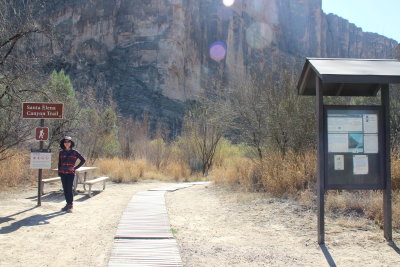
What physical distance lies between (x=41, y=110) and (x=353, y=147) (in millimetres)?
6498

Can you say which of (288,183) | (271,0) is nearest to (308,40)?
(271,0)

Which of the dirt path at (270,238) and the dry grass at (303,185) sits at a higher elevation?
the dry grass at (303,185)

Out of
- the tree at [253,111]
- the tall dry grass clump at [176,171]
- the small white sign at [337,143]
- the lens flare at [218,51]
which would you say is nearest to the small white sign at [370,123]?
the small white sign at [337,143]

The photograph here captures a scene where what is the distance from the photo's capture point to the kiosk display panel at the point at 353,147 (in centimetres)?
573

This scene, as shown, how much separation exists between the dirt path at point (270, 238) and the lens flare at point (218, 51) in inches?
2340

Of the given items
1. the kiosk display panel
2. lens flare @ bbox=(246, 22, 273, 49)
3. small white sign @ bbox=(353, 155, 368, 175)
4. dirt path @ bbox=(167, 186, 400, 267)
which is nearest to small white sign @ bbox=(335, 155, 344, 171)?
the kiosk display panel

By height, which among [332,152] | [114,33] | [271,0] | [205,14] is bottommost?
[332,152]

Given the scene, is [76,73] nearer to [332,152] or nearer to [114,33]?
[114,33]

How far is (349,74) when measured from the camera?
5.36m

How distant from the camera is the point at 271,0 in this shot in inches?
3551

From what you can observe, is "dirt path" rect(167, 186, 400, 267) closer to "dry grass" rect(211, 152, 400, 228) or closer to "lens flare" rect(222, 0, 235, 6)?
"dry grass" rect(211, 152, 400, 228)

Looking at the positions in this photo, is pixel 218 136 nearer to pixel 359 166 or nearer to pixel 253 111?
pixel 253 111

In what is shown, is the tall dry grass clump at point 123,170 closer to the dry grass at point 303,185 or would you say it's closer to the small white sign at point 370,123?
the dry grass at point 303,185

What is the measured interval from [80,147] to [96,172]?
3721 mm
